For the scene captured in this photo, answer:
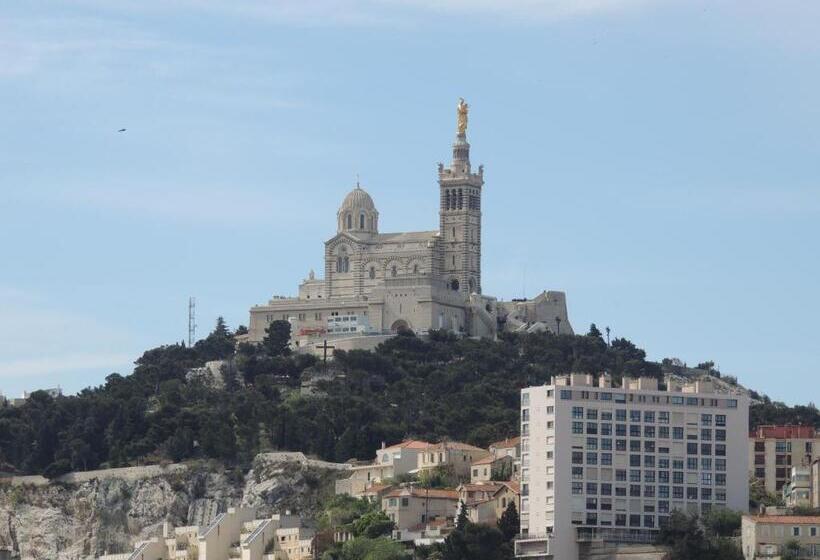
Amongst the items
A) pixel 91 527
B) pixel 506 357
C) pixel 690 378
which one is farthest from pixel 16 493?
pixel 690 378

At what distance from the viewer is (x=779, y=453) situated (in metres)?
132

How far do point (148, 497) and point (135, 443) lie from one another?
597 cm

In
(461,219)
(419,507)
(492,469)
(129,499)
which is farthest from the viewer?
(461,219)

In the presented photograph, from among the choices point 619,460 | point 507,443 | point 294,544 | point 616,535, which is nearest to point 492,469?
point 507,443

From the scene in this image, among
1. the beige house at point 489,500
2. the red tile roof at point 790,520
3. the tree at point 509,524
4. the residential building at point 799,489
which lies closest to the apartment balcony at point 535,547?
the tree at point 509,524

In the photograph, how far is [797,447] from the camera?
131625 mm

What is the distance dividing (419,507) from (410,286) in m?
45.9

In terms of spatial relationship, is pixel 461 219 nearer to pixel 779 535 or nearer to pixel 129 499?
pixel 129 499

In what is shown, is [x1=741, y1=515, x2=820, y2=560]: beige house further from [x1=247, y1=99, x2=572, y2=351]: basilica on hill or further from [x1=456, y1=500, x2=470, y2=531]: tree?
[x1=247, y1=99, x2=572, y2=351]: basilica on hill

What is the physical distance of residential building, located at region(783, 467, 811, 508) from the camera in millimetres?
123438

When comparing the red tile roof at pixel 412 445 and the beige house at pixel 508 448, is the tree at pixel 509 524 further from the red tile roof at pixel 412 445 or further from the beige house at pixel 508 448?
the red tile roof at pixel 412 445

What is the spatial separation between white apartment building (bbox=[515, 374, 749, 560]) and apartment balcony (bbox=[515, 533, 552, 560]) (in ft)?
0.13

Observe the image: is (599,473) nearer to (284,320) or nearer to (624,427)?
(624,427)

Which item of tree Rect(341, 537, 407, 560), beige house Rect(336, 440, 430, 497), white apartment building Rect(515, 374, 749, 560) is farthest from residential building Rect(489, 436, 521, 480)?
tree Rect(341, 537, 407, 560)
